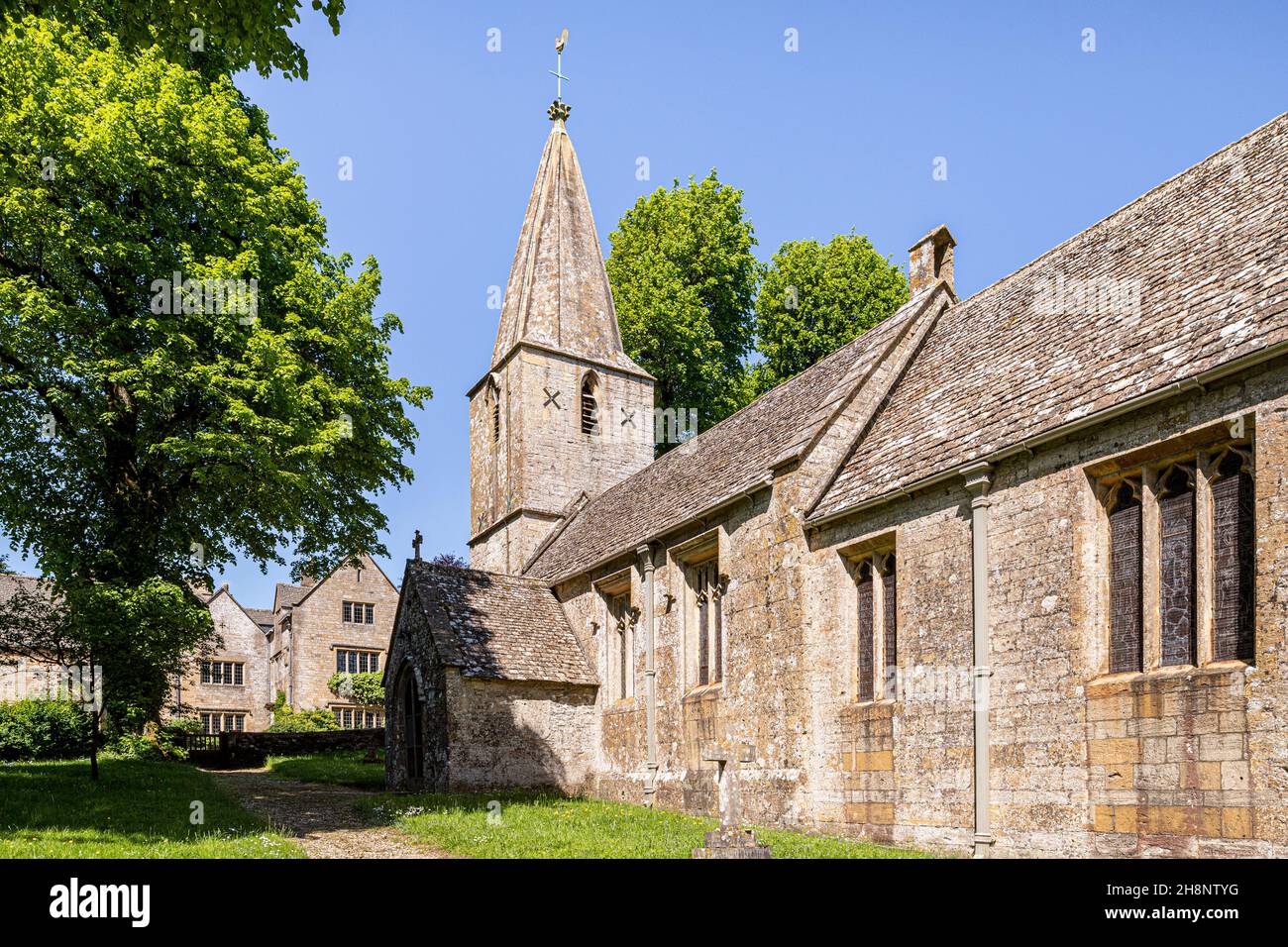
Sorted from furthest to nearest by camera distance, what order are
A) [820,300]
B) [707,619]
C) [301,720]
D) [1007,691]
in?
[301,720] < [820,300] < [707,619] < [1007,691]

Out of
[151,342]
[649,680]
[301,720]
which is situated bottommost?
[301,720]

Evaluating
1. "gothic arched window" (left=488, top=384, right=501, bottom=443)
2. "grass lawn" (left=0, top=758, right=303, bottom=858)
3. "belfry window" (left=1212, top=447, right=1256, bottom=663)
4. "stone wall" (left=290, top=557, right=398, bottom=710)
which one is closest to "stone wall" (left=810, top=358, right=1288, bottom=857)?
"belfry window" (left=1212, top=447, right=1256, bottom=663)

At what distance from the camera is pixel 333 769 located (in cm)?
2820

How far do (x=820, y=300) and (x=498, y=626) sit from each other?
787 inches

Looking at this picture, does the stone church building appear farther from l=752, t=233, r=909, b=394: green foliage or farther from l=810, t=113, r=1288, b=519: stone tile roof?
l=752, t=233, r=909, b=394: green foliage

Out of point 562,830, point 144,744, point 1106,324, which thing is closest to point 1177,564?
point 1106,324

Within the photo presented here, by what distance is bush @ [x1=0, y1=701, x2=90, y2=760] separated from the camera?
2950 cm

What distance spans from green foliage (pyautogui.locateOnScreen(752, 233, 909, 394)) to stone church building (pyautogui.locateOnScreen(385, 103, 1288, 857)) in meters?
13.5

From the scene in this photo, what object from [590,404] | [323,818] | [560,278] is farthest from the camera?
[560,278]

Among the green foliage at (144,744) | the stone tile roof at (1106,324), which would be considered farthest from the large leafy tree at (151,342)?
the stone tile roof at (1106,324)

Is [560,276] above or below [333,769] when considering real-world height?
above

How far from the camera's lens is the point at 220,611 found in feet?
175

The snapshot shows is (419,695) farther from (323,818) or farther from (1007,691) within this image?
(1007,691)
